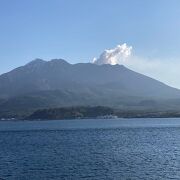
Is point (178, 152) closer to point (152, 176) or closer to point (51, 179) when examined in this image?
point (152, 176)

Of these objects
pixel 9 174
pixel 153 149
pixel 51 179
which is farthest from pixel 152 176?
pixel 153 149

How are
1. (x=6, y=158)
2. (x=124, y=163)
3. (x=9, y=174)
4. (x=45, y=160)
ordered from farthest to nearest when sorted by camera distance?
(x=6, y=158)
(x=45, y=160)
(x=124, y=163)
(x=9, y=174)

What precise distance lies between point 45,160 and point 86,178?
55.2ft

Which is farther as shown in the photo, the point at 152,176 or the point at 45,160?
the point at 45,160

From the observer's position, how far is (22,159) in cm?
7006

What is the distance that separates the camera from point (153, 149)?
266 ft

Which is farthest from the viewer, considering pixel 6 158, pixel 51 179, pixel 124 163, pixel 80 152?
pixel 80 152

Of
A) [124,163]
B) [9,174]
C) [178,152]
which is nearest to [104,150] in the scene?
[178,152]

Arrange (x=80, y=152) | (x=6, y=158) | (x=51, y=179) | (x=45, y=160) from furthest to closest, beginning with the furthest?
(x=80, y=152) → (x=6, y=158) → (x=45, y=160) → (x=51, y=179)

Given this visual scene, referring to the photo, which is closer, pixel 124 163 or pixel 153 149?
pixel 124 163

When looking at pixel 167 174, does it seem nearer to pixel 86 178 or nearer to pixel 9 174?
pixel 86 178

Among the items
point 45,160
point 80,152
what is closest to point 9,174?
point 45,160

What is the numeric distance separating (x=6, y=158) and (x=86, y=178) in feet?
78.0

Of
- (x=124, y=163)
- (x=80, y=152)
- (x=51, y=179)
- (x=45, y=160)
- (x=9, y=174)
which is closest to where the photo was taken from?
(x=51, y=179)
